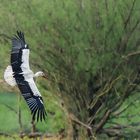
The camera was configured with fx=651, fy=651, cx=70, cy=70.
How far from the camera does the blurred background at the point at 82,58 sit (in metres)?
10.9

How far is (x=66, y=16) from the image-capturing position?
35.5 feet

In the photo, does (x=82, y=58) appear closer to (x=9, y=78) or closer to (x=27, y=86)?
(x=27, y=86)

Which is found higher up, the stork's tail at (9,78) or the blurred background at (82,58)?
the blurred background at (82,58)

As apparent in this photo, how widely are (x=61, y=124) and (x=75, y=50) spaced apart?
1.64 meters

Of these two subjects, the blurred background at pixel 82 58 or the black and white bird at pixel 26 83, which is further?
the blurred background at pixel 82 58

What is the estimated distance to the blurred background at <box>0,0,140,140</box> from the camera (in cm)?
1086

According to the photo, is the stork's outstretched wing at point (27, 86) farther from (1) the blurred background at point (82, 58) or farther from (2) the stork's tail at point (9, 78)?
(1) the blurred background at point (82, 58)

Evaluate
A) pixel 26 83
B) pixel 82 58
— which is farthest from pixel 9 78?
pixel 82 58

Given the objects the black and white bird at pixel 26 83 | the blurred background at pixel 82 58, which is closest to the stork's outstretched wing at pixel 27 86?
the black and white bird at pixel 26 83

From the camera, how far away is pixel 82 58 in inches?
433

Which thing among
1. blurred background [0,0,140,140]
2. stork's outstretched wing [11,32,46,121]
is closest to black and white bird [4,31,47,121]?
stork's outstretched wing [11,32,46,121]

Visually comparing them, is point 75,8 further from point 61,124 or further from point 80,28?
point 61,124

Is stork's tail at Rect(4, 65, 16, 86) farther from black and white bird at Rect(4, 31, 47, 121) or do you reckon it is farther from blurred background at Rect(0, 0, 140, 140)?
blurred background at Rect(0, 0, 140, 140)

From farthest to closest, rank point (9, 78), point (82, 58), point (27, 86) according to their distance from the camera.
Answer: point (82, 58)
point (27, 86)
point (9, 78)
